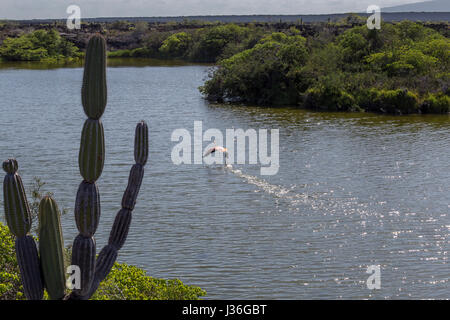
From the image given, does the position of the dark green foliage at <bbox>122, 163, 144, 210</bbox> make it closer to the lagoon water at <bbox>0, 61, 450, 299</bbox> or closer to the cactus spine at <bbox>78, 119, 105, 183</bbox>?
the cactus spine at <bbox>78, 119, 105, 183</bbox>

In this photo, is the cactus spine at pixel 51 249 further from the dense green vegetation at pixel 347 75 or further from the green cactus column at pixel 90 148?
the dense green vegetation at pixel 347 75

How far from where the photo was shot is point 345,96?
150 ft

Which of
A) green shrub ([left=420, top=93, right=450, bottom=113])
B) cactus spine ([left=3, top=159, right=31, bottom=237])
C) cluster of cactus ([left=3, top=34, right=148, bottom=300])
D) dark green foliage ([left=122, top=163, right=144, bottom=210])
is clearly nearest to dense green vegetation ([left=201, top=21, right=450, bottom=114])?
green shrub ([left=420, top=93, right=450, bottom=113])

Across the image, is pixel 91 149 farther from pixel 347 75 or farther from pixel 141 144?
pixel 347 75

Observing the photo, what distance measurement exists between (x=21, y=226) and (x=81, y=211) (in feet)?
2.94

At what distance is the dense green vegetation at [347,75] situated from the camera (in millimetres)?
45531

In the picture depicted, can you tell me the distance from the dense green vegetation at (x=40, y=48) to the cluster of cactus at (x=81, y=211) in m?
88.8

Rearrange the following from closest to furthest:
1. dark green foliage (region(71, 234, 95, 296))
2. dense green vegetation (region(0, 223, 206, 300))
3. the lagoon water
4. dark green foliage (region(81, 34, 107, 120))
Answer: dark green foliage (region(81, 34, 107, 120)) → dark green foliage (region(71, 234, 95, 296)) → dense green vegetation (region(0, 223, 206, 300)) → the lagoon water

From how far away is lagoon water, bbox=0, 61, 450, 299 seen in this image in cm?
1762

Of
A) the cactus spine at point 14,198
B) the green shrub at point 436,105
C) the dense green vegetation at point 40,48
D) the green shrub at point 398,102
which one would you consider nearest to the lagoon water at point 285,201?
the green shrub at point 436,105

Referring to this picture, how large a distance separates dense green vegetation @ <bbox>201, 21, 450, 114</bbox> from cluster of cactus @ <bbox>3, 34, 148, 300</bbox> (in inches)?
1468

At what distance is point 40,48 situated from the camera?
97.6m

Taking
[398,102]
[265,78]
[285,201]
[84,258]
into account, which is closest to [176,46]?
[265,78]
